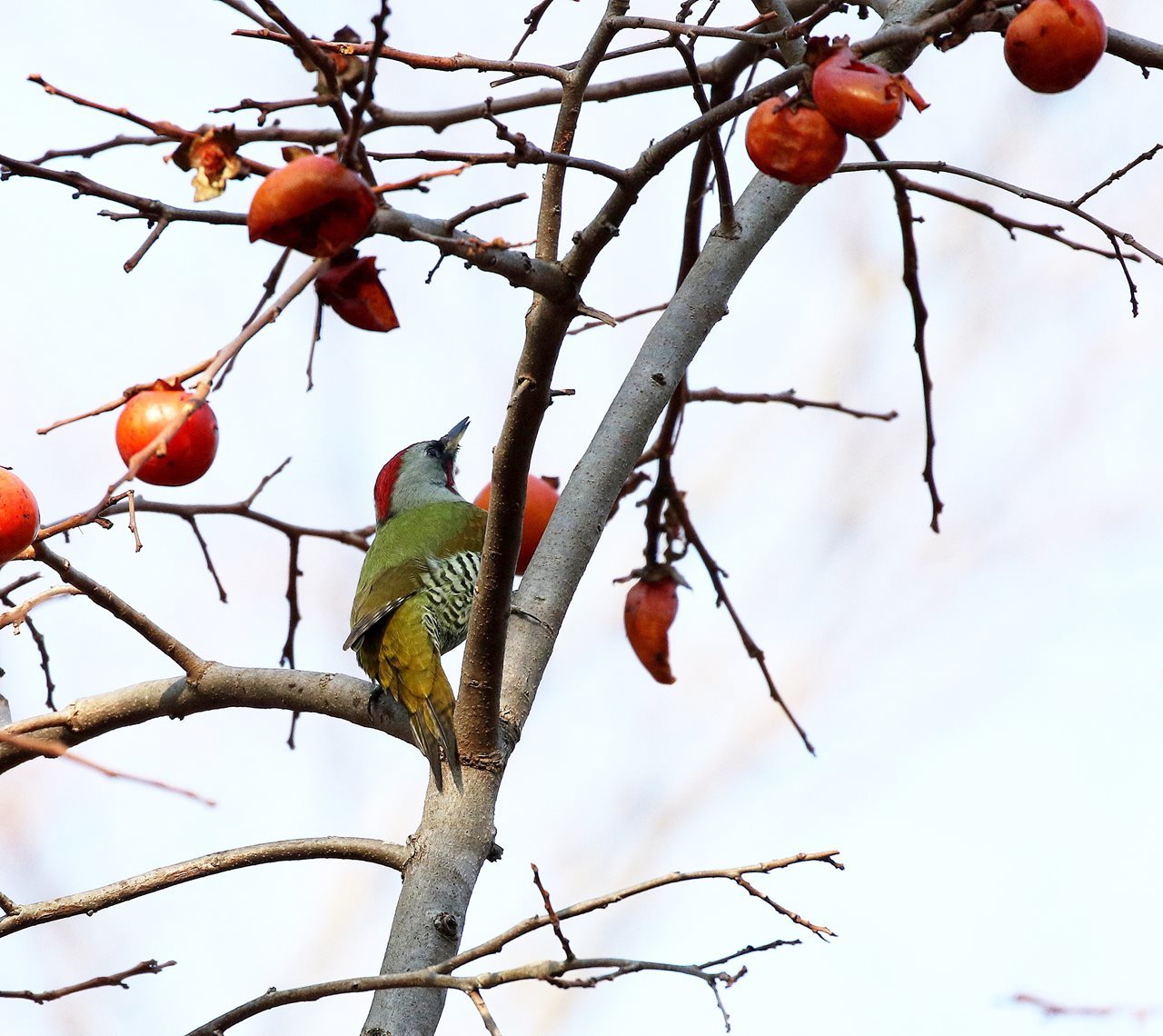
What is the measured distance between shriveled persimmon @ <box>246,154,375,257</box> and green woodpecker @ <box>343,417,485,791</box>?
54.6 inches

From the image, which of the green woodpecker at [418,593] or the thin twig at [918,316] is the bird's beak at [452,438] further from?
the thin twig at [918,316]

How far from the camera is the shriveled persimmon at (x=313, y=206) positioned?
1.59 meters

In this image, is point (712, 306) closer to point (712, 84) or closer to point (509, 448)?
point (712, 84)

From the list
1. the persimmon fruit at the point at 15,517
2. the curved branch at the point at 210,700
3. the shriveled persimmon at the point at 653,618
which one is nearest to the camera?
the persimmon fruit at the point at 15,517

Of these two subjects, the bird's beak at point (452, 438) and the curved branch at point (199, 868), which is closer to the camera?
the curved branch at point (199, 868)

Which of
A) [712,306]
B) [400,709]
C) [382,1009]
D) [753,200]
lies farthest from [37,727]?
[753,200]

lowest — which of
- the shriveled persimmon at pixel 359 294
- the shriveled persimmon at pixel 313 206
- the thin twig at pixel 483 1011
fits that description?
the thin twig at pixel 483 1011

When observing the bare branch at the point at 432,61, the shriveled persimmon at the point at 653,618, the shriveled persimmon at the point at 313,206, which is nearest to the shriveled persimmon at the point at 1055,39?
the bare branch at the point at 432,61

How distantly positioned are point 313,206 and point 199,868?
1.52 meters

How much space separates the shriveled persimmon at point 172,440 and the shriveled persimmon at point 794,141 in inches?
38.3

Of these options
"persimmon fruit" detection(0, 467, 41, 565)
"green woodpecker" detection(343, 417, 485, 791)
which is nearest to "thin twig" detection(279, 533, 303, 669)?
"green woodpecker" detection(343, 417, 485, 791)

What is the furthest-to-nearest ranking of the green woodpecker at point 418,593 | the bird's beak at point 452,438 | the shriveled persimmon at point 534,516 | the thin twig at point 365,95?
the bird's beak at point 452,438, the shriveled persimmon at point 534,516, the green woodpecker at point 418,593, the thin twig at point 365,95

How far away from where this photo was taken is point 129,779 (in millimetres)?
1436

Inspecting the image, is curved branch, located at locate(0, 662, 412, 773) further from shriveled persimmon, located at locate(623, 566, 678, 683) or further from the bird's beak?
the bird's beak
